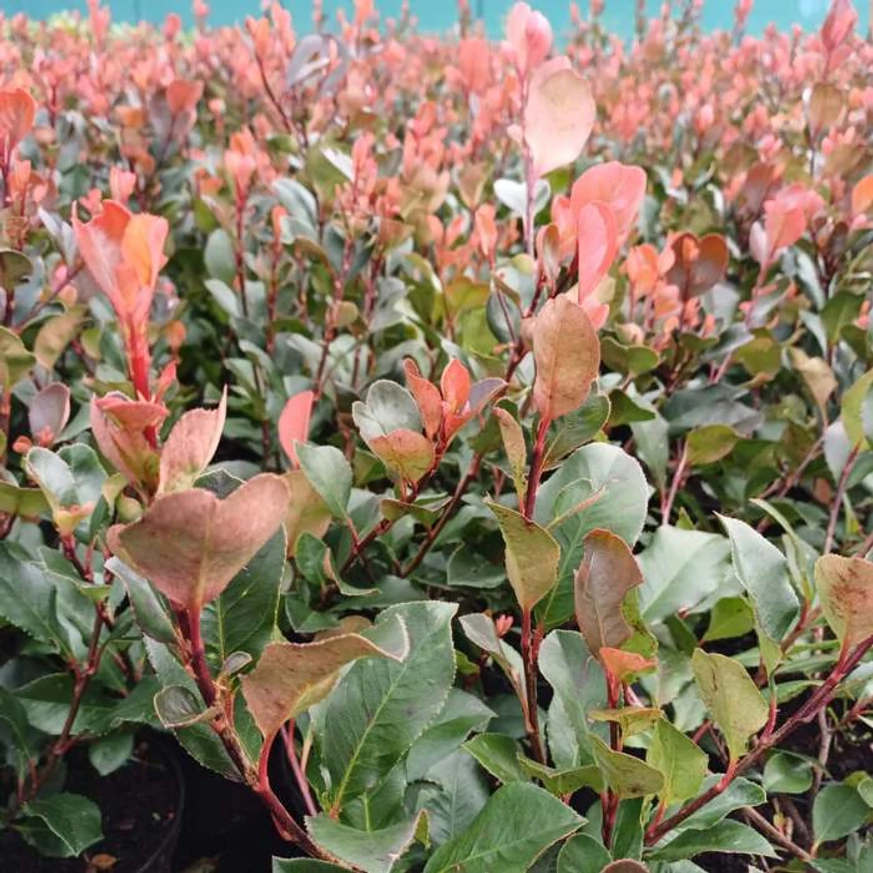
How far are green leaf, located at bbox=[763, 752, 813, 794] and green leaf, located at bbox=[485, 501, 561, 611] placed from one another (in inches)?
16.6

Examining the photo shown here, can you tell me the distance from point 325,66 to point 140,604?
5.59 feet

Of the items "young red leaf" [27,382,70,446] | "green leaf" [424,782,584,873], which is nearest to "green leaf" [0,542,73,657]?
"young red leaf" [27,382,70,446]

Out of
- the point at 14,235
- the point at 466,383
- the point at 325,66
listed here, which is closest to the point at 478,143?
the point at 325,66

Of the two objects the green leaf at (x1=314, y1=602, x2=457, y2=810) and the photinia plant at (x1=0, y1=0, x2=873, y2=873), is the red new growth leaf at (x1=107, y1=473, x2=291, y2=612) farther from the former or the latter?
the green leaf at (x1=314, y1=602, x2=457, y2=810)

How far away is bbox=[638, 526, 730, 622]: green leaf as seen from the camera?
3.59 ft

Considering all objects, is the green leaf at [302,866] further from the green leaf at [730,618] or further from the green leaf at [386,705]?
the green leaf at [730,618]

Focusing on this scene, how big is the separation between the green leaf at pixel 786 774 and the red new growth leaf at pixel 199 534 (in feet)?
2.36

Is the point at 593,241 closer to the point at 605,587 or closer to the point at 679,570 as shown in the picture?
the point at 605,587

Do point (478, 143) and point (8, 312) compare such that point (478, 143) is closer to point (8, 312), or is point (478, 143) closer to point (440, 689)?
point (8, 312)

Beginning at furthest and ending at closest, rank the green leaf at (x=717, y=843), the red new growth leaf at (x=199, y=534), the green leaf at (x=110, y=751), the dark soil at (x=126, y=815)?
the dark soil at (x=126, y=815) → the green leaf at (x=110, y=751) → the green leaf at (x=717, y=843) → the red new growth leaf at (x=199, y=534)

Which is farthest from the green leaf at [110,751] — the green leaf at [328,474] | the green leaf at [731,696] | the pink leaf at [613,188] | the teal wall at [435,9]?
the teal wall at [435,9]

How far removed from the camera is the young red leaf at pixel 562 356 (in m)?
0.74

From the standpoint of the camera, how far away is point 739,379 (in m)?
1.86

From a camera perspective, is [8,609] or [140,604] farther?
[8,609]
